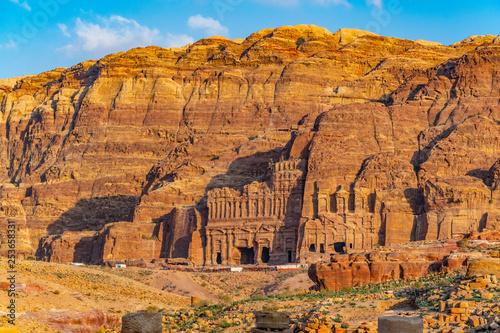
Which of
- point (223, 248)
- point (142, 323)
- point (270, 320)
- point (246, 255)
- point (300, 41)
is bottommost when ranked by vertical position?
point (270, 320)

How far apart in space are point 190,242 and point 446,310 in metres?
60.4

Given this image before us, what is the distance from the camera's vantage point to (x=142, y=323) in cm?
2261

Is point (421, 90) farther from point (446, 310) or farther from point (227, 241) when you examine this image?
point (446, 310)

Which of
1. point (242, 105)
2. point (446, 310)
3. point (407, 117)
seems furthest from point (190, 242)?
point (446, 310)

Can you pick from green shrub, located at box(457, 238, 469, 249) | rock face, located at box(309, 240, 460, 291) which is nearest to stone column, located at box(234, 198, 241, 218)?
green shrub, located at box(457, 238, 469, 249)

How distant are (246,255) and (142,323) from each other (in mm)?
71015

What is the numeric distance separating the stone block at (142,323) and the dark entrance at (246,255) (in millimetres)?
70033

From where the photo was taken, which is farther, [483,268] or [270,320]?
[483,268]

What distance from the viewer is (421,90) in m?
105

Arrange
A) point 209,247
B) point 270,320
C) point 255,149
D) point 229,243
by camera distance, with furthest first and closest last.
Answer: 1. point 255,149
2. point 209,247
3. point 229,243
4. point 270,320

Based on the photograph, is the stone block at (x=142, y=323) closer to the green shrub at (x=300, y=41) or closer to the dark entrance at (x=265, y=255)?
the dark entrance at (x=265, y=255)

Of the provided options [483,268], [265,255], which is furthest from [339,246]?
[483,268]

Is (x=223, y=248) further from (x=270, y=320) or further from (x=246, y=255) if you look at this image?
(x=270, y=320)

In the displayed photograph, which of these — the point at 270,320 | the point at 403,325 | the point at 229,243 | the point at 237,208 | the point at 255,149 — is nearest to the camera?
the point at 403,325
